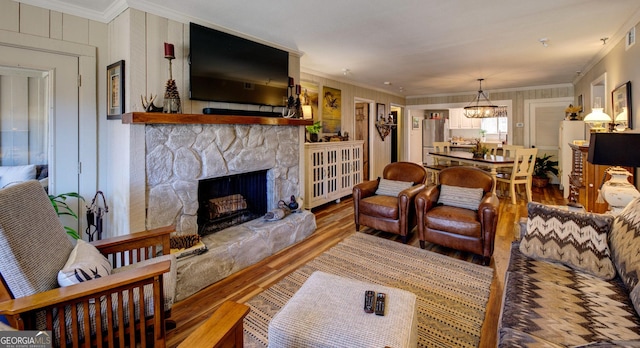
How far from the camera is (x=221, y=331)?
3.60ft

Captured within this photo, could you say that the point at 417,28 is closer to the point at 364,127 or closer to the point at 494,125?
the point at 364,127

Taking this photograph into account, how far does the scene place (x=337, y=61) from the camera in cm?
463

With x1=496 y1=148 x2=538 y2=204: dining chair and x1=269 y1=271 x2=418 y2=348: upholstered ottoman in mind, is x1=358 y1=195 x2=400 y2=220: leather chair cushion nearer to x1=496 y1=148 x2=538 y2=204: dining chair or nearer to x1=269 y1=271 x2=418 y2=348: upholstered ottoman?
x1=269 y1=271 x2=418 y2=348: upholstered ottoman

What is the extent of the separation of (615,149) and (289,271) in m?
2.67

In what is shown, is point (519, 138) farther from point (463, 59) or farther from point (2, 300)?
point (2, 300)

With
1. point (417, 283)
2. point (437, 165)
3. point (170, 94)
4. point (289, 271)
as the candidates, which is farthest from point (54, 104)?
point (437, 165)

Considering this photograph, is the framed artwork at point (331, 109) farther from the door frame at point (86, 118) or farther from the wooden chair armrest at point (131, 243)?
the wooden chair armrest at point (131, 243)

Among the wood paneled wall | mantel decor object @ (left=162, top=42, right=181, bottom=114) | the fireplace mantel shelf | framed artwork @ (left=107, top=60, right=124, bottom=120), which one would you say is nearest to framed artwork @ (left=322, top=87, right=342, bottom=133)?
the wood paneled wall

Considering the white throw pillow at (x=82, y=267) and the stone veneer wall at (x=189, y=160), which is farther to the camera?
the stone veneer wall at (x=189, y=160)

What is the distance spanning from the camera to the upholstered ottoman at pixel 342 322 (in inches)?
52.5

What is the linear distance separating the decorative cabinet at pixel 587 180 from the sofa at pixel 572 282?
5.01ft

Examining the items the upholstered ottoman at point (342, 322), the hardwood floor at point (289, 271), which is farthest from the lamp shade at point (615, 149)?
the upholstered ottoman at point (342, 322)

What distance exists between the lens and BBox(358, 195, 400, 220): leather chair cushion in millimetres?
3508

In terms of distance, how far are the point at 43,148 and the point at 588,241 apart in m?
4.24
